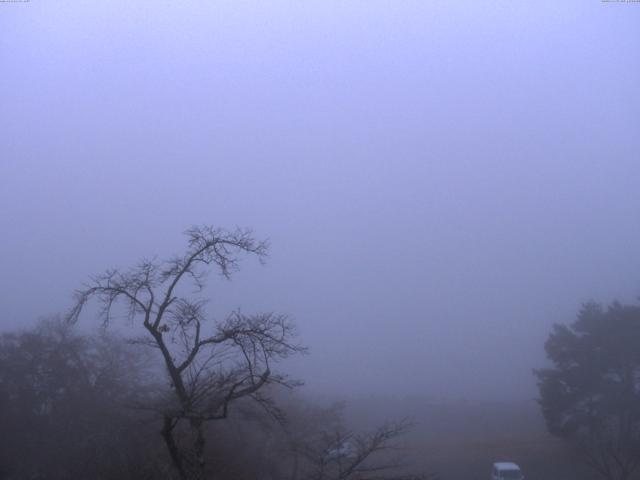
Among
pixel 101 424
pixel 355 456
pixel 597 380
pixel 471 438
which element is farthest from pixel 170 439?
pixel 471 438

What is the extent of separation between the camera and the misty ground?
22562mm

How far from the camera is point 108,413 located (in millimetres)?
15750

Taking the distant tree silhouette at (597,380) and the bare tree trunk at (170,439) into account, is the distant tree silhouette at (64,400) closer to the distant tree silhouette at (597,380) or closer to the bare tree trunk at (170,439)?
the bare tree trunk at (170,439)

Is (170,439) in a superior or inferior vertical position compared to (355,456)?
superior

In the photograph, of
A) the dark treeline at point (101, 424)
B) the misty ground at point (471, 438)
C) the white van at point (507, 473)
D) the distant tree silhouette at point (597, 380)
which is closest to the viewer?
the dark treeline at point (101, 424)

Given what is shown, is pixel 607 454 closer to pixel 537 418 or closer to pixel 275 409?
pixel 537 418

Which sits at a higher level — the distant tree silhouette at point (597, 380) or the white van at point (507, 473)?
the distant tree silhouette at point (597, 380)

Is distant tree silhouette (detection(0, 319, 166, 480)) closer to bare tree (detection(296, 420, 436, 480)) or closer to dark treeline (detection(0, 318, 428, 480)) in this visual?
dark treeline (detection(0, 318, 428, 480))

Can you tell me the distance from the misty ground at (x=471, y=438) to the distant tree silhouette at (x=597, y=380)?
1190 mm

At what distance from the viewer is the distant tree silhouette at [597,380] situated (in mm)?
23781

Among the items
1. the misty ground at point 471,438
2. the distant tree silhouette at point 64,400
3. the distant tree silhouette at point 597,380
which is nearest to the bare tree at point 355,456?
the distant tree silhouette at point 64,400

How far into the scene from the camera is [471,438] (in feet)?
89.9

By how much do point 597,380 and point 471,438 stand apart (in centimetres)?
600

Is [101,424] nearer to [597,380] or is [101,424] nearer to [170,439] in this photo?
[170,439]
